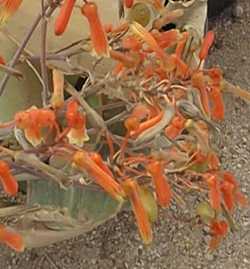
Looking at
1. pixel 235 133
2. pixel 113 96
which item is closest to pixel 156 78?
pixel 113 96

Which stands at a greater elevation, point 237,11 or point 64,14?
point 64,14

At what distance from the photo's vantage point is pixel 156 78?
3.35 feet

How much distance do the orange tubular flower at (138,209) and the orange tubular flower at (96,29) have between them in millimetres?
138

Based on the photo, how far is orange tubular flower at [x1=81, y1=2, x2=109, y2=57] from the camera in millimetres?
839

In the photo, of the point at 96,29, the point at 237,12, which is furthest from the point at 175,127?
the point at 237,12

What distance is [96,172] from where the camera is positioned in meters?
0.82

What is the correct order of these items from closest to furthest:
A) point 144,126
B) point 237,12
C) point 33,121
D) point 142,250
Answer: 1. point 33,121
2. point 144,126
3. point 142,250
4. point 237,12

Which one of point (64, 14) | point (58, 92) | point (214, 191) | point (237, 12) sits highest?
point (64, 14)

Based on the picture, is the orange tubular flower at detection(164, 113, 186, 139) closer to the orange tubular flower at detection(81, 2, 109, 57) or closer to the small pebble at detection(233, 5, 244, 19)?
the orange tubular flower at detection(81, 2, 109, 57)

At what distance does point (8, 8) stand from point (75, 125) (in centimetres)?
13

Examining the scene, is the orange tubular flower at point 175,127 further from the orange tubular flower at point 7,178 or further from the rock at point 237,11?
the rock at point 237,11

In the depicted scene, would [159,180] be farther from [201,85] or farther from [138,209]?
[201,85]

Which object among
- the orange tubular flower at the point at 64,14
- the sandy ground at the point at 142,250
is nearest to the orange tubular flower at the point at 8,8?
the orange tubular flower at the point at 64,14

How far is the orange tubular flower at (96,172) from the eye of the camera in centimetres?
82
